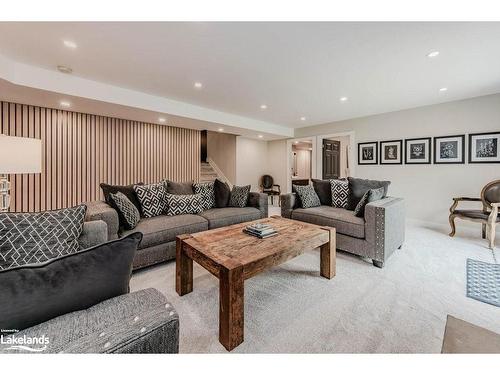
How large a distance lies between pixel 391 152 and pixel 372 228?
3027mm

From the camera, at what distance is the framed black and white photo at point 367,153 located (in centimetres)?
492

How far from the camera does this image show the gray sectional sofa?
2.13 meters

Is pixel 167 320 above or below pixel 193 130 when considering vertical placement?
below

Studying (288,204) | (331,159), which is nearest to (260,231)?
(288,204)

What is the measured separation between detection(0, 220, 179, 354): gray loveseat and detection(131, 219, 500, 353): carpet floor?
0.78 m

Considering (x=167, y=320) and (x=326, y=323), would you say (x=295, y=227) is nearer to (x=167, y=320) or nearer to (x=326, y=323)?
(x=326, y=323)

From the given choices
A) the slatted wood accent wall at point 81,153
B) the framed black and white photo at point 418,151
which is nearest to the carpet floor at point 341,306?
the framed black and white photo at point 418,151

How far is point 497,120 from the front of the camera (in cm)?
356

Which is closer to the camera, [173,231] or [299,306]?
[299,306]

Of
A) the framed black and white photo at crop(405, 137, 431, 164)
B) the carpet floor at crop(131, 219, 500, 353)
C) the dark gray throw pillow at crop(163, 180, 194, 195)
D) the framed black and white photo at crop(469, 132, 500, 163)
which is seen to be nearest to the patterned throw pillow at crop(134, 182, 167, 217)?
the dark gray throw pillow at crop(163, 180, 194, 195)

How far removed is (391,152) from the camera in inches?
185

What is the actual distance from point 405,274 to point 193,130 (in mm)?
5297

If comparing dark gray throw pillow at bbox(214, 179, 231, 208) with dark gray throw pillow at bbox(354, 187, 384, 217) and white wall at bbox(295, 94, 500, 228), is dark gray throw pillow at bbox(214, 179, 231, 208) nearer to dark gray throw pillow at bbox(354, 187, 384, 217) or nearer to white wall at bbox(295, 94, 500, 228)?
dark gray throw pillow at bbox(354, 187, 384, 217)
